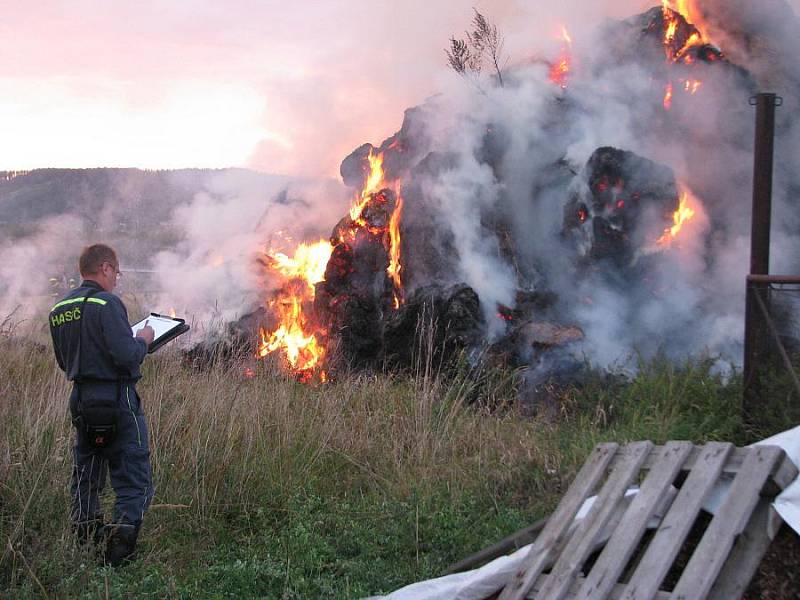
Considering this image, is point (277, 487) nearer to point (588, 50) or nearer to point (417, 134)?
point (417, 134)

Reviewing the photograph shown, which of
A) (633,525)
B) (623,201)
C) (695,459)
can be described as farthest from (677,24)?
(633,525)

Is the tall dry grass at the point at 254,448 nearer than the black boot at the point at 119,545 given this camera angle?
No

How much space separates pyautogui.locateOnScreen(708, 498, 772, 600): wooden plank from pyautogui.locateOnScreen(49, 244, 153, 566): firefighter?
3.58m

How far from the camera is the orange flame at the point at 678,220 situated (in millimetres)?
12508

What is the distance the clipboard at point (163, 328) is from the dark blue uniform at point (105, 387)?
0.14 meters

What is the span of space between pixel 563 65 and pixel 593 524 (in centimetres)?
1281

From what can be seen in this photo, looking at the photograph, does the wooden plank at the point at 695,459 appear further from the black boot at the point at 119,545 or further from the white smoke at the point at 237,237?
the white smoke at the point at 237,237

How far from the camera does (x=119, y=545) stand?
5.09m

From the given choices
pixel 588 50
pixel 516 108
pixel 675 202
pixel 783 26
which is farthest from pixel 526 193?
pixel 783 26

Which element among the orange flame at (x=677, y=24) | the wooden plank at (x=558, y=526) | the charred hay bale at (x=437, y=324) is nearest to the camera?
the wooden plank at (x=558, y=526)

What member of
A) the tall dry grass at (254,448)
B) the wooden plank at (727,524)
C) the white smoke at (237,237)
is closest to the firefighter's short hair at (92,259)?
the tall dry grass at (254,448)

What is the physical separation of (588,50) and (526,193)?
3677 millimetres

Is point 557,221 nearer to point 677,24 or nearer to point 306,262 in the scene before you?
point 306,262

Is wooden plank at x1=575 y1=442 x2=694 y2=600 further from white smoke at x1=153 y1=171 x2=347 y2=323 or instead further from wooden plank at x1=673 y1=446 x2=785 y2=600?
white smoke at x1=153 y1=171 x2=347 y2=323
